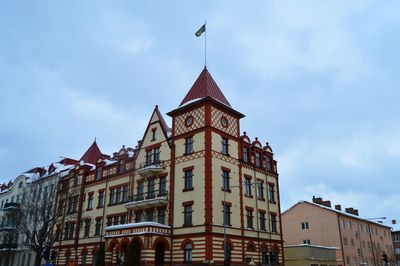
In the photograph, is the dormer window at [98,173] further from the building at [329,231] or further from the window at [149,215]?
the building at [329,231]

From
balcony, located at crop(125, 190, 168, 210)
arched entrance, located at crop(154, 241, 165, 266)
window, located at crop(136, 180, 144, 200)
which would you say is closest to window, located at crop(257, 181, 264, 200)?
balcony, located at crop(125, 190, 168, 210)

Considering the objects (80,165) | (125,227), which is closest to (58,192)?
(80,165)

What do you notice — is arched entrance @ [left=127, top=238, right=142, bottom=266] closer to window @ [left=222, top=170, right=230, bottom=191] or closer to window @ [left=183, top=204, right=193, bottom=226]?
window @ [left=183, top=204, right=193, bottom=226]

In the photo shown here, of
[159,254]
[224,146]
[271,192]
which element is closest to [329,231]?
[271,192]

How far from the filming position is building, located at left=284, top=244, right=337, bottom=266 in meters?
A: 48.1

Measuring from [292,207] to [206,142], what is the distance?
3210cm

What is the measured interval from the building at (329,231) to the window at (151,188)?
100ft

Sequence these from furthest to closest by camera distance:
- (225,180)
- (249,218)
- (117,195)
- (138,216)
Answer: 1. (117,195)
2. (138,216)
3. (249,218)
4. (225,180)

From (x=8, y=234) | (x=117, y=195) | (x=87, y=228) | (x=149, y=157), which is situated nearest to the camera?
(x=149, y=157)

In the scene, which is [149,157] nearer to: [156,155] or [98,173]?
[156,155]

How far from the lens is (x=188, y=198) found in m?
38.7

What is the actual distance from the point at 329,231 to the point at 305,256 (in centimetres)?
1314

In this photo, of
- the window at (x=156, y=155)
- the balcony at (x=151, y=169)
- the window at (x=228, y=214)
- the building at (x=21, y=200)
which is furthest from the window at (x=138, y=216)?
the building at (x=21, y=200)

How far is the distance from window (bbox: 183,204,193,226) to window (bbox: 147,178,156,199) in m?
5.26
